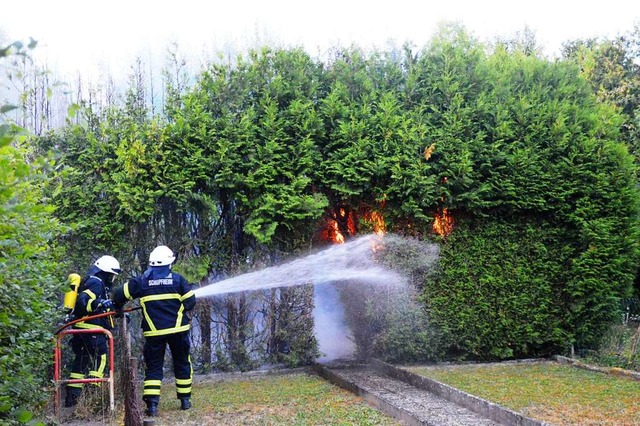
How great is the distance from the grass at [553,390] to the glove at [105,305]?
16.0 ft

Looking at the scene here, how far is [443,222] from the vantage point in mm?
12211

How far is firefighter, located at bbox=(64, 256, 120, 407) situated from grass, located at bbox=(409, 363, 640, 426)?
4915 millimetres

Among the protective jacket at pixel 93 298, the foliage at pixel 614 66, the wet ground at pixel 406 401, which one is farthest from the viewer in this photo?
the foliage at pixel 614 66

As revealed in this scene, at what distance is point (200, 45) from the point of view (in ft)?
49.5

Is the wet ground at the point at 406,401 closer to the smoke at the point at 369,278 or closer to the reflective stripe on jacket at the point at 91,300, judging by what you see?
the smoke at the point at 369,278

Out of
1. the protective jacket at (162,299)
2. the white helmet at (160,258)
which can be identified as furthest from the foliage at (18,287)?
the white helmet at (160,258)

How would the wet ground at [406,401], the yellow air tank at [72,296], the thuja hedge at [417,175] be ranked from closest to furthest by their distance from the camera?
→ 1. the wet ground at [406,401]
2. the yellow air tank at [72,296]
3. the thuja hedge at [417,175]

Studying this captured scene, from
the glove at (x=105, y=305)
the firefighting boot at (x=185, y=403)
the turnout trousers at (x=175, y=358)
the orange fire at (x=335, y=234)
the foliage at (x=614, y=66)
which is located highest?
the foliage at (x=614, y=66)

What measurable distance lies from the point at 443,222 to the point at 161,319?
19.2 ft

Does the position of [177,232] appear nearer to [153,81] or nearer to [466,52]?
[153,81]

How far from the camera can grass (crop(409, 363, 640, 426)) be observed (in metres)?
7.68

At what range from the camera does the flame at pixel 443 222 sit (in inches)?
480

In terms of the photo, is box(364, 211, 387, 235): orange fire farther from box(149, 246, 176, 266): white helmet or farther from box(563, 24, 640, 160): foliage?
box(563, 24, 640, 160): foliage

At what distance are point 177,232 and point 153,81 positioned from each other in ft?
12.3
